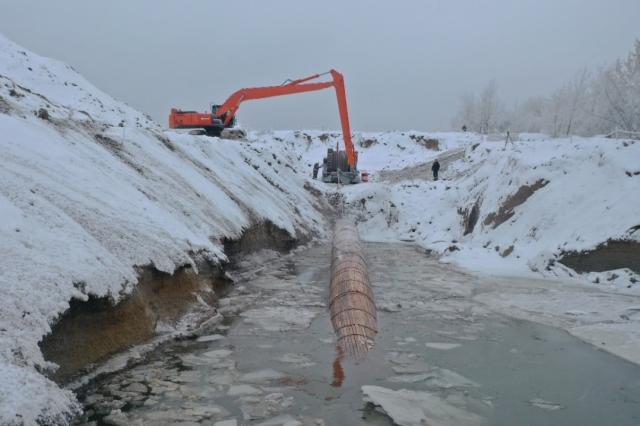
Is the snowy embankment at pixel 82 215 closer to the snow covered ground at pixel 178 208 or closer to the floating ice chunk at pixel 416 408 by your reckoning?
the snow covered ground at pixel 178 208

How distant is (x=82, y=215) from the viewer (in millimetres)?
5445

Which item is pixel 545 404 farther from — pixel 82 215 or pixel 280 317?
pixel 82 215

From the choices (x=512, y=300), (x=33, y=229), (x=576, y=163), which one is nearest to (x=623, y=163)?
(x=576, y=163)

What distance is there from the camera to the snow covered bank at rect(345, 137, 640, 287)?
9727 millimetres

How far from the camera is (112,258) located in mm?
5043

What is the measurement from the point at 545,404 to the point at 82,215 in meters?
5.20

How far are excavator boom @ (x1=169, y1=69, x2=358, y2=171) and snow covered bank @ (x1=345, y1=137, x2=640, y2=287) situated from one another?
646 centimetres

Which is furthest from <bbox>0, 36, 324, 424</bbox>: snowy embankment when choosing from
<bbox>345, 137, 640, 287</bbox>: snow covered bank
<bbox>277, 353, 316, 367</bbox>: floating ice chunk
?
<bbox>345, 137, 640, 287</bbox>: snow covered bank

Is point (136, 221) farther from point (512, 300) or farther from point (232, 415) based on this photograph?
point (512, 300)

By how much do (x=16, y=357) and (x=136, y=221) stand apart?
3.19 metres

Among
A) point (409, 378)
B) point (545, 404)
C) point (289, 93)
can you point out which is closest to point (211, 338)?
point (409, 378)

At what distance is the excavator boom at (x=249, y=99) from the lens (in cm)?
1998

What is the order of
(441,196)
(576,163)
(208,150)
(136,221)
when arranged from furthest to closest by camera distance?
1. (441,196)
2. (208,150)
3. (576,163)
4. (136,221)

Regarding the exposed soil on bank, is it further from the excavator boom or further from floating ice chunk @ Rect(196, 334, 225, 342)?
the excavator boom
